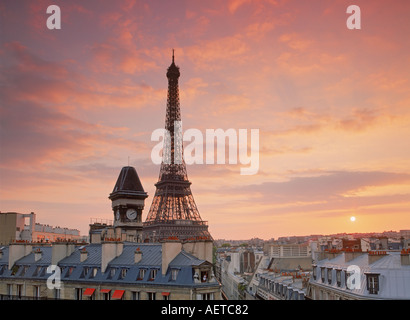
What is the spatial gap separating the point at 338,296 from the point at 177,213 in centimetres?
6224

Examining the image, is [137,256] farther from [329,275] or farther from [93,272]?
[329,275]

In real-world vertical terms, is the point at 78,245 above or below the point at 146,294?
above

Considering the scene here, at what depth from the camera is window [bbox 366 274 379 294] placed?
21.9 metres

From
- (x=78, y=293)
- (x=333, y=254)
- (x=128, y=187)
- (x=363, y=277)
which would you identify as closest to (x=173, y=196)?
(x=128, y=187)

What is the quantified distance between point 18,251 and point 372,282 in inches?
1037

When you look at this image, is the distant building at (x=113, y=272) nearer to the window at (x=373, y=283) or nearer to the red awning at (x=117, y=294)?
the red awning at (x=117, y=294)

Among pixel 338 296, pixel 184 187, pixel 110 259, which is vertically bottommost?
pixel 338 296

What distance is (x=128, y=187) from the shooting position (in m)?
56.1

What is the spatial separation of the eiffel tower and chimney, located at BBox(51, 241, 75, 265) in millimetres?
46204

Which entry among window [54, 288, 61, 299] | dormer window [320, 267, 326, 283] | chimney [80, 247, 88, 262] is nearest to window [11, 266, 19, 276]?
window [54, 288, 61, 299]
